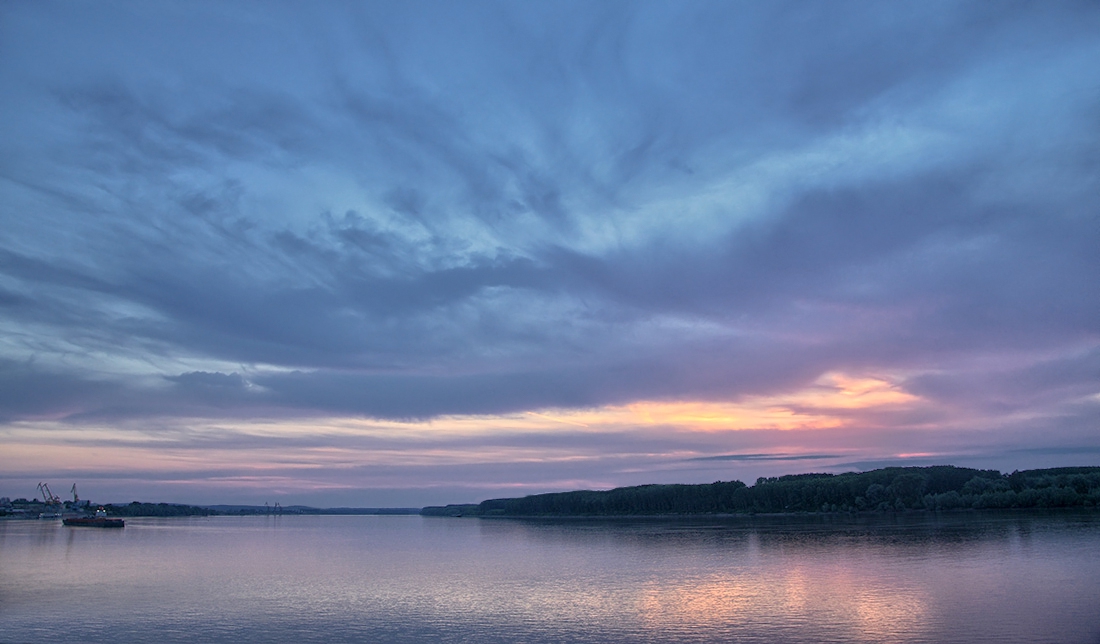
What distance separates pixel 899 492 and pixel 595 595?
116m

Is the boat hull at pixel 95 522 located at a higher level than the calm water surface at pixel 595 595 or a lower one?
lower

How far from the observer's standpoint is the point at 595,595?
4059cm

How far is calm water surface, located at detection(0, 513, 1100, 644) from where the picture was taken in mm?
30109

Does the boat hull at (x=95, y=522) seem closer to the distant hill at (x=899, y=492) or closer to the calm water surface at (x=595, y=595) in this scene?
the calm water surface at (x=595, y=595)

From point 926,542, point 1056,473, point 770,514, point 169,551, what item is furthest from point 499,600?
point 1056,473

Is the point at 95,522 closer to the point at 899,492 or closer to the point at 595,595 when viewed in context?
the point at 595,595

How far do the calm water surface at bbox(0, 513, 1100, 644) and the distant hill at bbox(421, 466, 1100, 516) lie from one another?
5983 cm

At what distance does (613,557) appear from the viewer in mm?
66438

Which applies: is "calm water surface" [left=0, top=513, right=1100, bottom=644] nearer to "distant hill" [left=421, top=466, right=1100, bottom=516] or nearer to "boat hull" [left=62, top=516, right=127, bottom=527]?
"distant hill" [left=421, top=466, right=1100, bottom=516]

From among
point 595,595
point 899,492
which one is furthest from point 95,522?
point 899,492

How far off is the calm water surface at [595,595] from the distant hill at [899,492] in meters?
59.8

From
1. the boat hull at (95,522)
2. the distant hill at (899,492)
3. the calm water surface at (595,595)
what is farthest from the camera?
the boat hull at (95,522)

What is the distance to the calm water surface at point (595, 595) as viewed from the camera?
30109mm

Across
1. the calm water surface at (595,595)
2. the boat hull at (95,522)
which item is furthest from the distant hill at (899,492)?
the boat hull at (95,522)
